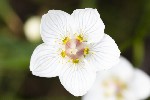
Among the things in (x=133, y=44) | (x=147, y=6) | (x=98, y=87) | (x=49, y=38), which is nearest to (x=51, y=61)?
(x=49, y=38)

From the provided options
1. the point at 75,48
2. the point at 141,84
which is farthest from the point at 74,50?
the point at 141,84

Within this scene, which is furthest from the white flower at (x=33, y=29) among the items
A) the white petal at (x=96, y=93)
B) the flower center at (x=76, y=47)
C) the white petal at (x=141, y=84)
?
the flower center at (x=76, y=47)

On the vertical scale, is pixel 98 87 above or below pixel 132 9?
below

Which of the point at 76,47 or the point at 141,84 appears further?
the point at 141,84

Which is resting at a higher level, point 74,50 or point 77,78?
point 74,50

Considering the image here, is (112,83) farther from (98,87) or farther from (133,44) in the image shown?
(133,44)

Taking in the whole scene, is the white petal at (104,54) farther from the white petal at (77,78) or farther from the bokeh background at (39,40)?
the bokeh background at (39,40)

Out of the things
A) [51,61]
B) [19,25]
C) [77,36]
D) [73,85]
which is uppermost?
[19,25]

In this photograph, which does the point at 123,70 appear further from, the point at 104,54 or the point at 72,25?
the point at 72,25
